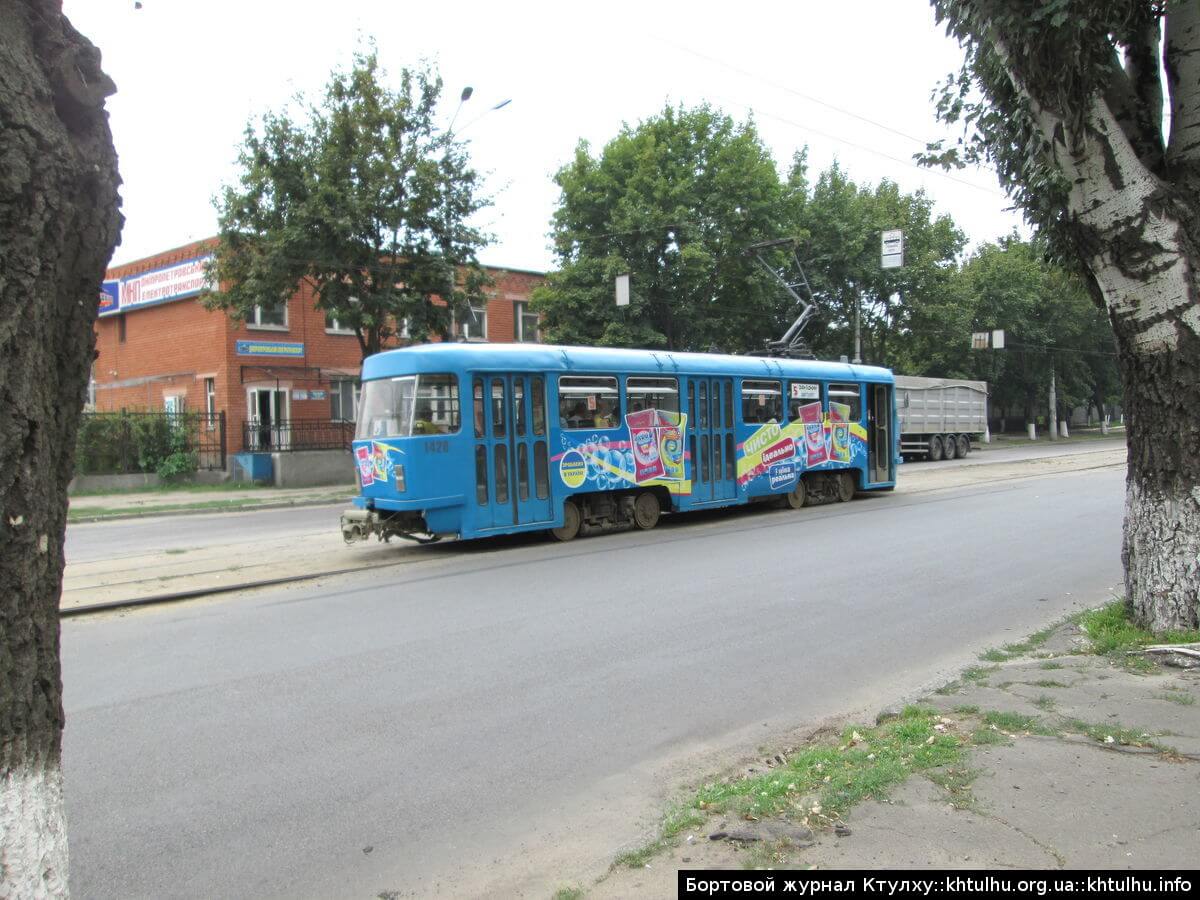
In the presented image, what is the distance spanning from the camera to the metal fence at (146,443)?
26125mm

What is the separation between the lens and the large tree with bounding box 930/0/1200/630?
245 inches

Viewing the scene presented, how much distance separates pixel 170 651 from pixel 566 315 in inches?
982

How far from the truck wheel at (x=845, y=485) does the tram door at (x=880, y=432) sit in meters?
0.58

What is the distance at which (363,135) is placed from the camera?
22422 mm

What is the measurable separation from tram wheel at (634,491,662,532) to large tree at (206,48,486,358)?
447 inches

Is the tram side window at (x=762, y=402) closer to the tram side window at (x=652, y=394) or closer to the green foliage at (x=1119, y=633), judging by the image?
the tram side window at (x=652, y=394)

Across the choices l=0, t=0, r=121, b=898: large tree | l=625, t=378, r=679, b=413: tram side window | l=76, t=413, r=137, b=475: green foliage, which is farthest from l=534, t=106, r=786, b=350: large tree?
l=0, t=0, r=121, b=898: large tree

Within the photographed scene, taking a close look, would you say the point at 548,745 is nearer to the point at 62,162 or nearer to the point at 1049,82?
the point at 62,162

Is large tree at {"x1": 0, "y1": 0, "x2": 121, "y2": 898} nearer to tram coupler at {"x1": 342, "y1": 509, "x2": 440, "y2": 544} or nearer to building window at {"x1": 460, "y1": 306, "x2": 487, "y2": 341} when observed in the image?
tram coupler at {"x1": 342, "y1": 509, "x2": 440, "y2": 544}

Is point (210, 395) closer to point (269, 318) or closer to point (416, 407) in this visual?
point (269, 318)

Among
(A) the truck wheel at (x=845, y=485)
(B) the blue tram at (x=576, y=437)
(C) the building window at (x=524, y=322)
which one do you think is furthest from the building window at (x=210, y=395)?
(A) the truck wheel at (x=845, y=485)

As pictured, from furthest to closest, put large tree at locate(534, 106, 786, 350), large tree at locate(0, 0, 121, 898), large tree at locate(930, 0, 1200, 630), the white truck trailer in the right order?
1. the white truck trailer
2. large tree at locate(534, 106, 786, 350)
3. large tree at locate(930, 0, 1200, 630)
4. large tree at locate(0, 0, 121, 898)

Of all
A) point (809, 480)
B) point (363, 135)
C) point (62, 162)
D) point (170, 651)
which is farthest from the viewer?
point (363, 135)

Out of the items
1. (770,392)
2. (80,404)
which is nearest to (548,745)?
(80,404)
